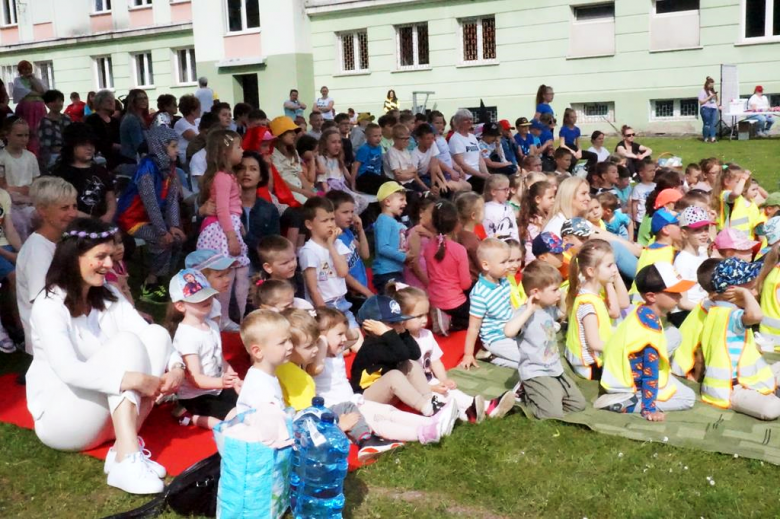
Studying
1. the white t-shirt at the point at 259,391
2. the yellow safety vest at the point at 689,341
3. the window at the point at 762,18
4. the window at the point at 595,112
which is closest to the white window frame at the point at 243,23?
the window at the point at 595,112

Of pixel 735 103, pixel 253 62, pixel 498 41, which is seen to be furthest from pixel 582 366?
pixel 253 62

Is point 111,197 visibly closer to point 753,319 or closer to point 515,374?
point 515,374

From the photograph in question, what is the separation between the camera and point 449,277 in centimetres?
712

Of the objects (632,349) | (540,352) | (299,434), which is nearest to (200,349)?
(299,434)

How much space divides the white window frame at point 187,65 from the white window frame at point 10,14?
8922mm

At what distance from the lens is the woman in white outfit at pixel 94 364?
4.28 metres

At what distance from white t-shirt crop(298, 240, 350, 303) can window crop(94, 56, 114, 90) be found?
2816cm

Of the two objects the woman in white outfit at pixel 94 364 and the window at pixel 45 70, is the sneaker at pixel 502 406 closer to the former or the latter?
the woman in white outfit at pixel 94 364

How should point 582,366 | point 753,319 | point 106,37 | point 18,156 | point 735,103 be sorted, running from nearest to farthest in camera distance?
1. point 753,319
2. point 582,366
3. point 18,156
4. point 735,103
5. point 106,37

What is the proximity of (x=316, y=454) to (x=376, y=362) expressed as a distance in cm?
165

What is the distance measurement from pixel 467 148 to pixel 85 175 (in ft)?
19.6

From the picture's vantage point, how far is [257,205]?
741cm

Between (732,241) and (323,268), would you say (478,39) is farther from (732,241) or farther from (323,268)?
(323,268)

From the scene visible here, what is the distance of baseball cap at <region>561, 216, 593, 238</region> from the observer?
7.18 meters
